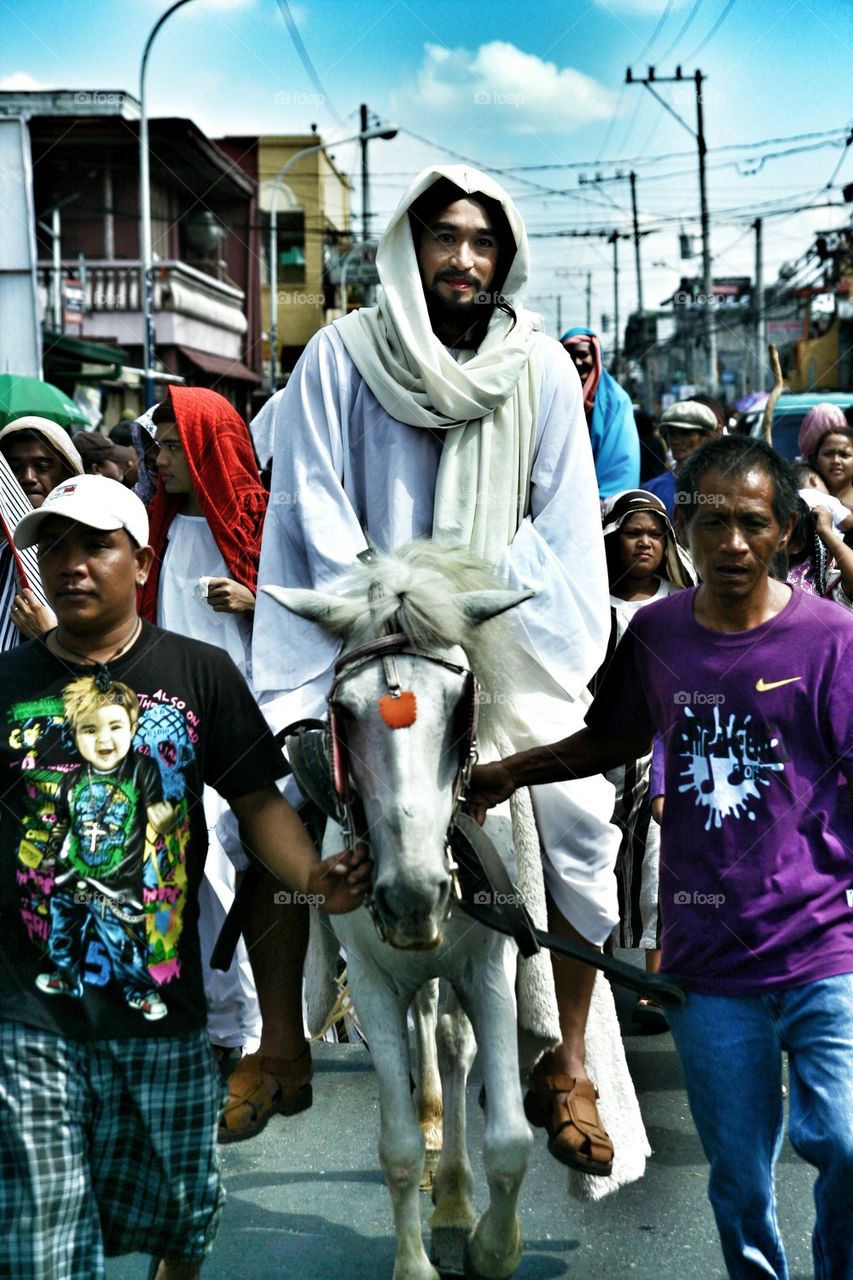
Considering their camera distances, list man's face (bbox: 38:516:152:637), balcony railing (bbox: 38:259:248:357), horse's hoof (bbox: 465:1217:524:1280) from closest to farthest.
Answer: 1. man's face (bbox: 38:516:152:637)
2. horse's hoof (bbox: 465:1217:524:1280)
3. balcony railing (bbox: 38:259:248:357)

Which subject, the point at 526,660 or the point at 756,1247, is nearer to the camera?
the point at 756,1247

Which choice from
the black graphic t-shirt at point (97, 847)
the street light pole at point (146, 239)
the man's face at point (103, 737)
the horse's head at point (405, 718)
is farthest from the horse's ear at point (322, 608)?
the street light pole at point (146, 239)

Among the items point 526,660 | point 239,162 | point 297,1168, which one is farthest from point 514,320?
point 239,162

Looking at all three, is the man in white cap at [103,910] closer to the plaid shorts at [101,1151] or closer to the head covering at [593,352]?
the plaid shorts at [101,1151]

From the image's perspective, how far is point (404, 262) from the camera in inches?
169

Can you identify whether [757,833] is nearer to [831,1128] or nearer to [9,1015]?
[831,1128]

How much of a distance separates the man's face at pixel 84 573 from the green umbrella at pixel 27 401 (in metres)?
4.09

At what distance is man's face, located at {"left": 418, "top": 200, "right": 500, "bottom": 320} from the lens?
432 centimetres

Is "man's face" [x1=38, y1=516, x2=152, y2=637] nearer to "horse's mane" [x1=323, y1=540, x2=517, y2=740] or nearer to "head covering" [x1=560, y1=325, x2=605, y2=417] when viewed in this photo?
"horse's mane" [x1=323, y1=540, x2=517, y2=740]

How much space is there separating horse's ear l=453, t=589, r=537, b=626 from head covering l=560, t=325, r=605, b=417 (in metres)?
4.49

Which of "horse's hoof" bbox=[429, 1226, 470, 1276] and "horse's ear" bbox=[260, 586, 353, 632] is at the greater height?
"horse's ear" bbox=[260, 586, 353, 632]

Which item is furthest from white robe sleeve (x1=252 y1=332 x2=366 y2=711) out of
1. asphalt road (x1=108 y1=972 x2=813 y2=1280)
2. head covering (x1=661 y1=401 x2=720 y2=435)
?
head covering (x1=661 y1=401 x2=720 y2=435)

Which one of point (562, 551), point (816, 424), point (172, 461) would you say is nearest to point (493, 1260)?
point (562, 551)

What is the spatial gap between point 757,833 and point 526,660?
2.96ft
